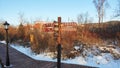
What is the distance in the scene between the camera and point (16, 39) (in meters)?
34.2

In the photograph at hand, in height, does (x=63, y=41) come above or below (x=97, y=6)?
below

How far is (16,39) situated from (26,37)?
4.15m

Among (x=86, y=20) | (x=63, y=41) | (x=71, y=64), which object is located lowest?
(x=71, y=64)

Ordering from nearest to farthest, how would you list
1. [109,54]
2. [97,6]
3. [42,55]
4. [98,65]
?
[98,65] → [109,54] → [42,55] → [97,6]

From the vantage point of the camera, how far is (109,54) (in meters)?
16.6

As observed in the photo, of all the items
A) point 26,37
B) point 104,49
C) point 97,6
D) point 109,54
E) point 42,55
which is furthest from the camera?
point 97,6

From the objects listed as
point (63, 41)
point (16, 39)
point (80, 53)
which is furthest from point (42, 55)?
point (16, 39)

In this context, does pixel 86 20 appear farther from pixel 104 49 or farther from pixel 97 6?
pixel 104 49

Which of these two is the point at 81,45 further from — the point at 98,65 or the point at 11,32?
the point at 11,32

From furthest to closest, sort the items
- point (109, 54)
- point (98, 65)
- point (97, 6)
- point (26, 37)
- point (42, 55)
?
point (97, 6) < point (26, 37) < point (42, 55) < point (109, 54) < point (98, 65)

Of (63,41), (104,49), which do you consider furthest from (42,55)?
(104,49)

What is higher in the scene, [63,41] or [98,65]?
[63,41]

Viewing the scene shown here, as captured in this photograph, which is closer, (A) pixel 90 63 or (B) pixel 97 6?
(A) pixel 90 63

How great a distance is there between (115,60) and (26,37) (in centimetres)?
1732
